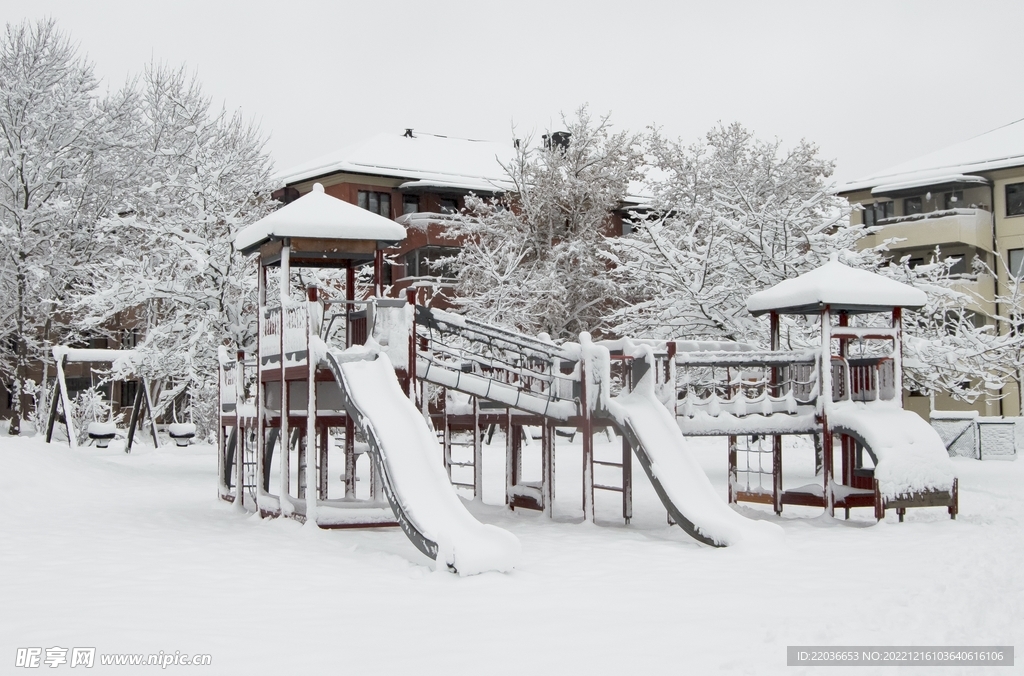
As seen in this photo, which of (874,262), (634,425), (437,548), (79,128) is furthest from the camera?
(79,128)

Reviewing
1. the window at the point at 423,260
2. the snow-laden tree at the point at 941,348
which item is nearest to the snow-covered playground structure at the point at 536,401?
the snow-laden tree at the point at 941,348

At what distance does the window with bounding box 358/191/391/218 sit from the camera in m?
44.0

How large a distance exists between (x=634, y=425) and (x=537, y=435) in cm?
2380

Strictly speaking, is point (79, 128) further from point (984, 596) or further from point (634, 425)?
point (984, 596)

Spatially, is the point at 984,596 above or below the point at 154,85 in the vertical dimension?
below

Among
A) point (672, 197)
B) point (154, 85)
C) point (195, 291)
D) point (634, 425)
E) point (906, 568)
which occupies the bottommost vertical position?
point (906, 568)

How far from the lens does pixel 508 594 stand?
9.74 meters

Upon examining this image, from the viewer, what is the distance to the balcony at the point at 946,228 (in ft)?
132

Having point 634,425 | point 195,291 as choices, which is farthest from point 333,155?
point 634,425

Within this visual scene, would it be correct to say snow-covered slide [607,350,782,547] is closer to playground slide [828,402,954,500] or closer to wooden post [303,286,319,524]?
playground slide [828,402,954,500]

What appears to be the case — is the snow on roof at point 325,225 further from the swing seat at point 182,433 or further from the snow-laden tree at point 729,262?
the swing seat at point 182,433

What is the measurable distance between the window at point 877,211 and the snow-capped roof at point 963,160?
0.97 meters

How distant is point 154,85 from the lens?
34906 mm

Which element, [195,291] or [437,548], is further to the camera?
[195,291]
